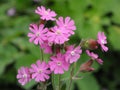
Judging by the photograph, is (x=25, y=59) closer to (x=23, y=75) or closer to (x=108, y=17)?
(x=108, y=17)

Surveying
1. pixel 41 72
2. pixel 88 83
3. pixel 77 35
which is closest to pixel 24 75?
pixel 41 72

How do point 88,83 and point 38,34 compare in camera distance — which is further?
point 88,83

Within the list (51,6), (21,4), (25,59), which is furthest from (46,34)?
(21,4)

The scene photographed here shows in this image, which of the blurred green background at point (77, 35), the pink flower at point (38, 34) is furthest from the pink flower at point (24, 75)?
the blurred green background at point (77, 35)

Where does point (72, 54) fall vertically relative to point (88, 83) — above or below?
above

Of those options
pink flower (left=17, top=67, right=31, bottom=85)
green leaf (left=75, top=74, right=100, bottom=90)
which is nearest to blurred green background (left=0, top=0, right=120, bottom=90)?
green leaf (left=75, top=74, right=100, bottom=90)

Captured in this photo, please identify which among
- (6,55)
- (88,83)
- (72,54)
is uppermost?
(72,54)

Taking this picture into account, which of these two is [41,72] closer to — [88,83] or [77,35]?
[88,83]

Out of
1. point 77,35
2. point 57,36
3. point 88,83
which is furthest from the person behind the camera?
point 77,35
